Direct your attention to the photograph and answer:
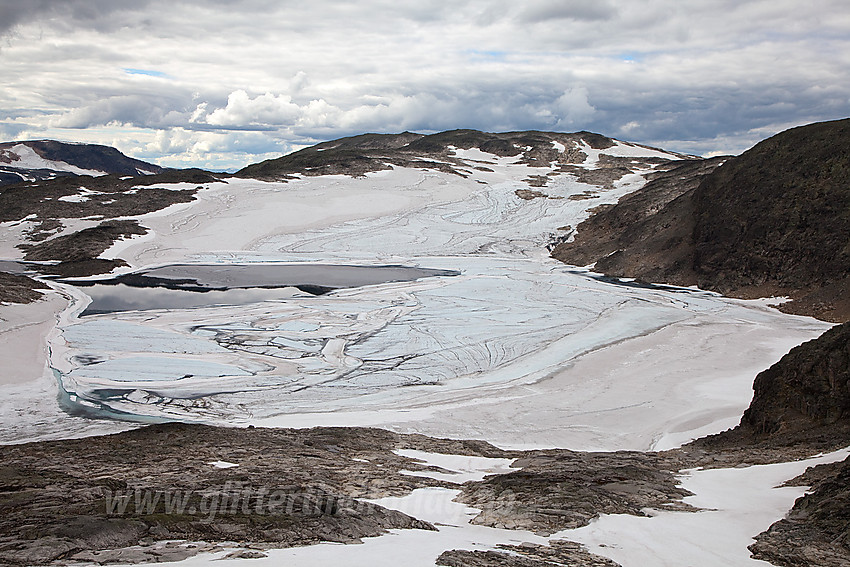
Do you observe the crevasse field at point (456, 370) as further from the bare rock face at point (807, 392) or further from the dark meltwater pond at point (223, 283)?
the bare rock face at point (807, 392)

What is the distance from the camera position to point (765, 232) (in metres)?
29.4

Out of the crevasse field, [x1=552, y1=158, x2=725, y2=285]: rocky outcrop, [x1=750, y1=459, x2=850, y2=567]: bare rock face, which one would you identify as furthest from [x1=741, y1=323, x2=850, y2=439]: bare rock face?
[x1=552, y1=158, x2=725, y2=285]: rocky outcrop

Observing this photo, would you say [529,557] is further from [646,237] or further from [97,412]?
[646,237]

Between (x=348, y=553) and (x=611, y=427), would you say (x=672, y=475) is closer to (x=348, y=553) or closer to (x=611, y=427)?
(x=611, y=427)

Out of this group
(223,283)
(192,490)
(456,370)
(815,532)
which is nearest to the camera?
(815,532)

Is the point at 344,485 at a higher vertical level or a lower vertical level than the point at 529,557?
lower

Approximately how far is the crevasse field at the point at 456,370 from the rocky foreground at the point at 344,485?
0.40m

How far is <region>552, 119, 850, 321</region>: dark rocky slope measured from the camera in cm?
2659

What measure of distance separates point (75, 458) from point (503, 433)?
7365 mm

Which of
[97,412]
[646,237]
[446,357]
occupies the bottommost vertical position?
[97,412]

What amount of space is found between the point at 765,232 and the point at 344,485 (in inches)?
1043

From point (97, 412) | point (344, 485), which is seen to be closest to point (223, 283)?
point (97, 412)

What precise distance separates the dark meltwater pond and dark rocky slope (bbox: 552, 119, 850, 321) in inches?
404

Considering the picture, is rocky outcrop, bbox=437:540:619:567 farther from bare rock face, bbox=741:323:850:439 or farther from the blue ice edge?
the blue ice edge
